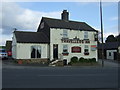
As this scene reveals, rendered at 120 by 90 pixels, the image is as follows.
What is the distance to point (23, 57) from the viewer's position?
2908cm

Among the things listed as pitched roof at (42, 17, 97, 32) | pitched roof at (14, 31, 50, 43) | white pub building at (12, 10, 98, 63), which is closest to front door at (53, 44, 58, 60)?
white pub building at (12, 10, 98, 63)

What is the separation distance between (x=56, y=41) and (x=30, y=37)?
14.4ft

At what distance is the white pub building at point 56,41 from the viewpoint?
29500 millimetres

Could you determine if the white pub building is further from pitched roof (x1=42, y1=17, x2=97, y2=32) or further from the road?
the road

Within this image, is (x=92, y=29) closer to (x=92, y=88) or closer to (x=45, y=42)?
(x=45, y=42)

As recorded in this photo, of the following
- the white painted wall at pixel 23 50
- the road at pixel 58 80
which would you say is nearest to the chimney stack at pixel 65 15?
the white painted wall at pixel 23 50

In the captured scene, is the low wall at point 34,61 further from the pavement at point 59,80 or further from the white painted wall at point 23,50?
the pavement at point 59,80

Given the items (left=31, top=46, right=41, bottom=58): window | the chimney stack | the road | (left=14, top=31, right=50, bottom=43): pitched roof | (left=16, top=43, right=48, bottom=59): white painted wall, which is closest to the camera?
the road

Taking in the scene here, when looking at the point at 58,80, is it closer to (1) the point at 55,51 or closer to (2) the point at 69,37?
(1) the point at 55,51

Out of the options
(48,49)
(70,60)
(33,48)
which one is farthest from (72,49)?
(33,48)

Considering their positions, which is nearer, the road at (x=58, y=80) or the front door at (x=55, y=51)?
the road at (x=58, y=80)

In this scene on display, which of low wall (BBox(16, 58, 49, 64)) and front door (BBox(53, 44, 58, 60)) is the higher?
front door (BBox(53, 44, 58, 60))

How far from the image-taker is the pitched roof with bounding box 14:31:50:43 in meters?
29.5

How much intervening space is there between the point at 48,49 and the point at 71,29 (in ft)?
18.0
